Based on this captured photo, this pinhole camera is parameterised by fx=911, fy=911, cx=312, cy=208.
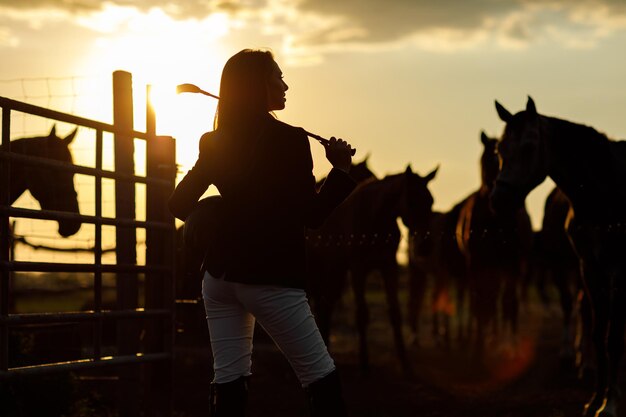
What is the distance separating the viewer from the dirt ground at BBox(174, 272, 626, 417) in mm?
8788

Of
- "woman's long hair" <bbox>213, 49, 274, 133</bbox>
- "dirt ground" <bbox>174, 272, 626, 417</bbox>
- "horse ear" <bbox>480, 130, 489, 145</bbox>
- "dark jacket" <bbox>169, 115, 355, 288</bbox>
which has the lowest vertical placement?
"dirt ground" <bbox>174, 272, 626, 417</bbox>

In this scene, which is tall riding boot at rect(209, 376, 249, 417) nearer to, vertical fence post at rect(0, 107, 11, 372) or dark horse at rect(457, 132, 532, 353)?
vertical fence post at rect(0, 107, 11, 372)

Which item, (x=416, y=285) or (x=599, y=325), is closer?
(x=599, y=325)

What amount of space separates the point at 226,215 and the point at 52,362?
3565 millimetres

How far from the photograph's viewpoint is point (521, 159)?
7699 mm

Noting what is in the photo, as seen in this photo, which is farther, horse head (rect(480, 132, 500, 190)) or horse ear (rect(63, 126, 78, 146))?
horse head (rect(480, 132, 500, 190))

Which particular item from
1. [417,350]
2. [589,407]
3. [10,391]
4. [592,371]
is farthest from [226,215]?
[417,350]

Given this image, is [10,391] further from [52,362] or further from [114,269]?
[114,269]

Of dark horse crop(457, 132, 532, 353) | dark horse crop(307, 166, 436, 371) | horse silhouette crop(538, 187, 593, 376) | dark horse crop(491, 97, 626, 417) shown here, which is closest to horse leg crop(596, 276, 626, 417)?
dark horse crop(491, 97, 626, 417)

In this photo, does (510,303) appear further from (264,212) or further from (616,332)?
(264,212)

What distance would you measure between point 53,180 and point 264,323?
573 cm

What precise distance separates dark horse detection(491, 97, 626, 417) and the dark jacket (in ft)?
13.7

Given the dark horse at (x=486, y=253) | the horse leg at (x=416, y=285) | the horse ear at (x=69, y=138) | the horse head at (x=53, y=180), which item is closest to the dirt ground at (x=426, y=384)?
the dark horse at (x=486, y=253)

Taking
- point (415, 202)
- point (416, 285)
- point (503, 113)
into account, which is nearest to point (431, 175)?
point (415, 202)
